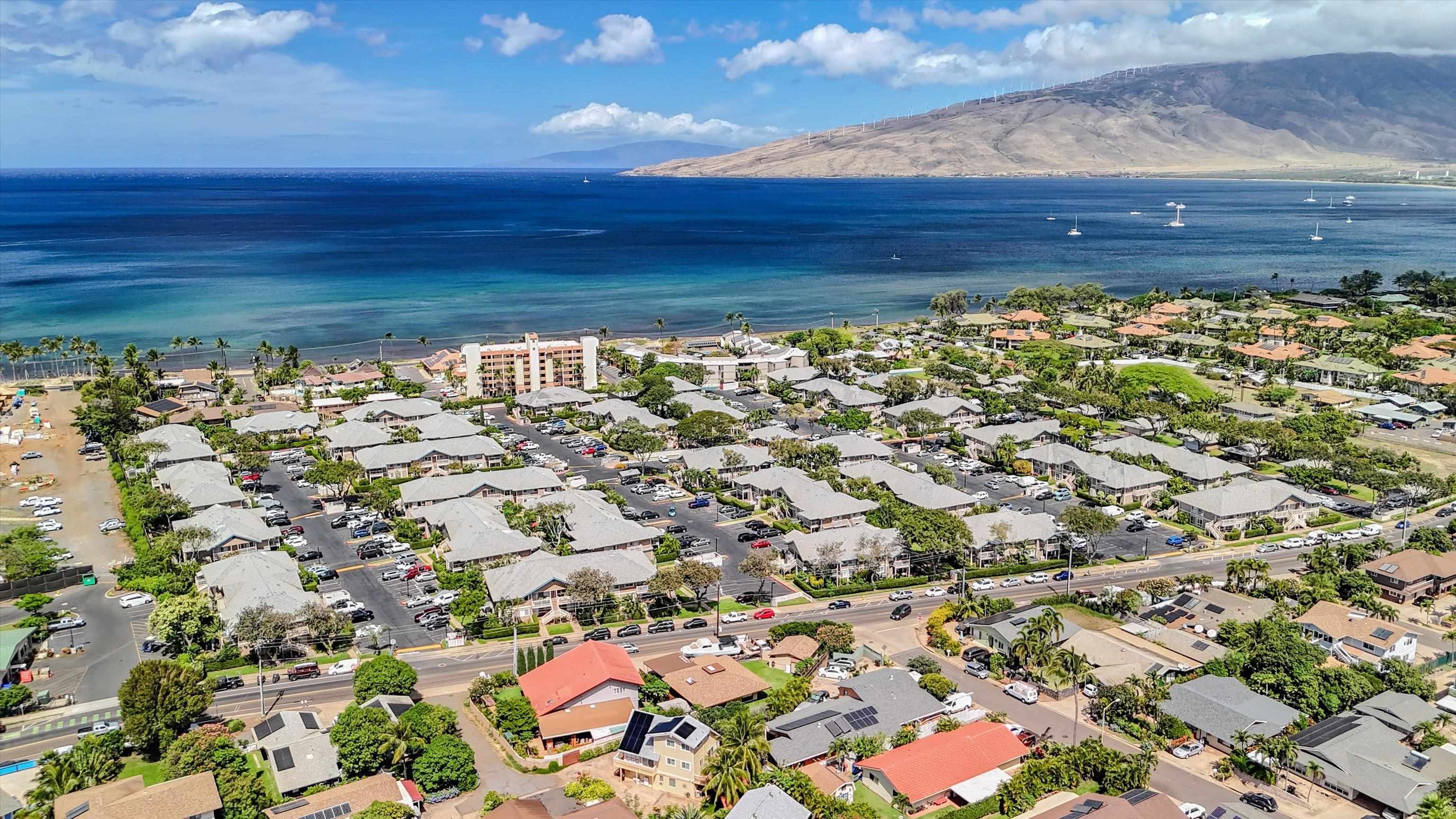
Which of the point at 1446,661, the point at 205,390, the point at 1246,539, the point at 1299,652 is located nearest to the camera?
the point at 1299,652

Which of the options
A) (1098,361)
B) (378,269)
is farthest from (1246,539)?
(378,269)

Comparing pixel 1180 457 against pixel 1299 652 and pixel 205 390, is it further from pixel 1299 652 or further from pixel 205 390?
pixel 205 390

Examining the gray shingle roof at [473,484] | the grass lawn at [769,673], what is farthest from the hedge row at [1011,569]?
the gray shingle roof at [473,484]

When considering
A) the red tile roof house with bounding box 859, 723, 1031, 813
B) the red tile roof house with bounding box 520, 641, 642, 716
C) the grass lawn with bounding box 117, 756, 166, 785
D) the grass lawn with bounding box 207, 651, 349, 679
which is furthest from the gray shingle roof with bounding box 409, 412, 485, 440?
the red tile roof house with bounding box 859, 723, 1031, 813

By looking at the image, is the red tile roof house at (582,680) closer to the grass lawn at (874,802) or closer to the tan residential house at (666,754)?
the tan residential house at (666,754)

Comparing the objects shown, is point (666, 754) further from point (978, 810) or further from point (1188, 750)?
point (1188, 750)

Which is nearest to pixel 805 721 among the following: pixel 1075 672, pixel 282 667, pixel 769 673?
pixel 769 673
